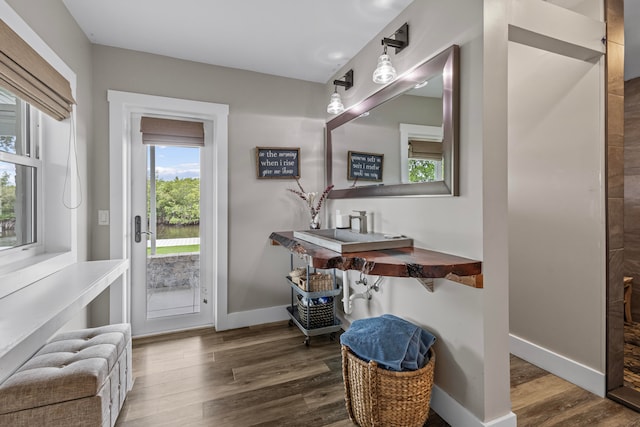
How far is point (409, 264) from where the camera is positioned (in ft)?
4.44

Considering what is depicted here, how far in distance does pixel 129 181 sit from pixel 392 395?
8.34ft

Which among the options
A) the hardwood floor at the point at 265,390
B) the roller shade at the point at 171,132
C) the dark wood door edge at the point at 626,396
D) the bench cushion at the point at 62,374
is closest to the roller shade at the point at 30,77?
the roller shade at the point at 171,132

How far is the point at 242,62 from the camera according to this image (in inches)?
106

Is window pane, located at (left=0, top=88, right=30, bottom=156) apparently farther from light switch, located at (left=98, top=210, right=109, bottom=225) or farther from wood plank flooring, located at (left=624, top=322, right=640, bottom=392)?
wood plank flooring, located at (left=624, top=322, right=640, bottom=392)

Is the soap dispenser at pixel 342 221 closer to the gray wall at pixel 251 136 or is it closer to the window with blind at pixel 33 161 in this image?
the gray wall at pixel 251 136

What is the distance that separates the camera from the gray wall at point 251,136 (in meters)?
2.54

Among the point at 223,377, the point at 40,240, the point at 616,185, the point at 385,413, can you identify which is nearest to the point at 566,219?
the point at 616,185

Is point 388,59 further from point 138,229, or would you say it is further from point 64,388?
point 138,229

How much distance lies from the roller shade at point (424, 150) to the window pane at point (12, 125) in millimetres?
2240

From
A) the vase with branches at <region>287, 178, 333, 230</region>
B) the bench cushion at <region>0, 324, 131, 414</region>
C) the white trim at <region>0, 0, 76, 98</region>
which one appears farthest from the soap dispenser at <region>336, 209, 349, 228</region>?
the white trim at <region>0, 0, 76, 98</region>

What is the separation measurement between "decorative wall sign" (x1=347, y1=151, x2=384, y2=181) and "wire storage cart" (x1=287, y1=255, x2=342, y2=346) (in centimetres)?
87

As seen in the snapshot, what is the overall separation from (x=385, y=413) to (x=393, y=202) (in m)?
1.23

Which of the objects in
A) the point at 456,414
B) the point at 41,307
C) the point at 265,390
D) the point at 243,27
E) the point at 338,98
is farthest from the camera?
the point at 338,98

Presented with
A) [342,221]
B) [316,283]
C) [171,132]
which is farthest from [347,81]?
[316,283]
